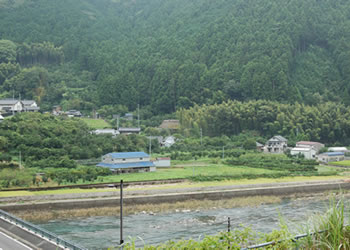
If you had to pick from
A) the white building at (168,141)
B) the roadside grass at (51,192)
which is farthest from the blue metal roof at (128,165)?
the white building at (168,141)

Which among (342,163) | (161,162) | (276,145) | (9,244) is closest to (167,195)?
(161,162)

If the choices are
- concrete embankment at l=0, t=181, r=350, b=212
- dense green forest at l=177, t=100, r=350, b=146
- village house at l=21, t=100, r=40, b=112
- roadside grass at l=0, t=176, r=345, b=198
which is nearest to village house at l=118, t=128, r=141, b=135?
dense green forest at l=177, t=100, r=350, b=146

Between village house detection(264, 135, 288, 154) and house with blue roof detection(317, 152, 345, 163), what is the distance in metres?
3.69

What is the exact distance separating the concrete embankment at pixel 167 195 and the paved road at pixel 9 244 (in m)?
7.07

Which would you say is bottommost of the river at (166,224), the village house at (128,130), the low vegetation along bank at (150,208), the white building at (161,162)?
the river at (166,224)

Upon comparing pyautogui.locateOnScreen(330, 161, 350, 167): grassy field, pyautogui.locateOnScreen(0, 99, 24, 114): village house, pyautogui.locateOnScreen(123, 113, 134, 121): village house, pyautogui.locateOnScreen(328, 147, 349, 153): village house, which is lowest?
pyautogui.locateOnScreen(330, 161, 350, 167): grassy field

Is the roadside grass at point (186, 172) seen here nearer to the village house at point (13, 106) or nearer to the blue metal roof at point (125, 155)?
the blue metal roof at point (125, 155)

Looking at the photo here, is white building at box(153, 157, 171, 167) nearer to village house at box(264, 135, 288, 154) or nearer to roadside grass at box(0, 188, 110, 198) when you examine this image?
roadside grass at box(0, 188, 110, 198)

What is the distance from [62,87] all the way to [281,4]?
107ft

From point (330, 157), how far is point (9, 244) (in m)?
31.0

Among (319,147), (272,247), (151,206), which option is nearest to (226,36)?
(319,147)

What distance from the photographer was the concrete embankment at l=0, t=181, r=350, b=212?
22.6 meters

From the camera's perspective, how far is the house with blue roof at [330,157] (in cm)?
3969

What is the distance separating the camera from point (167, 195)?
2522 centimetres
